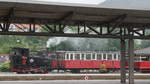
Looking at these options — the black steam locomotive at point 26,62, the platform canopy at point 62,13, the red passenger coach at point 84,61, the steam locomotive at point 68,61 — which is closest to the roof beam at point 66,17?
the platform canopy at point 62,13

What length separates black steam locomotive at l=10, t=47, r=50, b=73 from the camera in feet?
114

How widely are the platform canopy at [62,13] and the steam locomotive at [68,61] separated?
54.3 feet

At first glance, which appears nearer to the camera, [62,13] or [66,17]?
[62,13]

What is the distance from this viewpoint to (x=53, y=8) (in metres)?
15.0

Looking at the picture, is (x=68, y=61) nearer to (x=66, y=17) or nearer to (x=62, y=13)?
(x=66, y=17)

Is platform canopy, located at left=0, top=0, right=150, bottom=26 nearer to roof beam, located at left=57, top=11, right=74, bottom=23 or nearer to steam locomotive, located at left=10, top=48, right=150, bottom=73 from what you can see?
roof beam, located at left=57, top=11, right=74, bottom=23

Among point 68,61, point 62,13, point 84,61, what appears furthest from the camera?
point 84,61

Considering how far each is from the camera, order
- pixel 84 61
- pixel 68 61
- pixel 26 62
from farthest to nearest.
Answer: pixel 84 61
pixel 68 61
pixel 26 62

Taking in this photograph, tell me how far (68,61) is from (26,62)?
4997mm

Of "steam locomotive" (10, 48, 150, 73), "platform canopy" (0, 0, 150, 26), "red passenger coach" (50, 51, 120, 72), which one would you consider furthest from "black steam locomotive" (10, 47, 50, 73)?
"platform canopy" (0, 0, 150, 26)

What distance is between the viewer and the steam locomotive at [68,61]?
35.1 m

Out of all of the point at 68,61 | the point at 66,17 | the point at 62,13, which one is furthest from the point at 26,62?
the point at 62,13

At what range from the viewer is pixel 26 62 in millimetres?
35094

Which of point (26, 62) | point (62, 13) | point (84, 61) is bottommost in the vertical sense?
point (84, 61)
